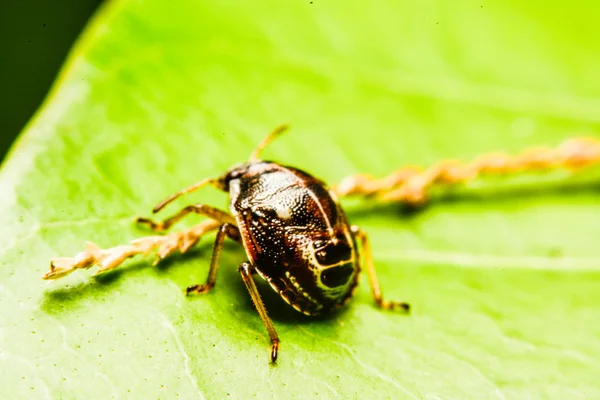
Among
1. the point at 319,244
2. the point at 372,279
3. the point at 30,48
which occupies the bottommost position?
the point at 372,279

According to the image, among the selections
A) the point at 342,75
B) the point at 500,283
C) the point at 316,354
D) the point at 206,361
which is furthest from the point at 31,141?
the point at 500,283

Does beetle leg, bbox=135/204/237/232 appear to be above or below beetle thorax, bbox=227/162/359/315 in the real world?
above

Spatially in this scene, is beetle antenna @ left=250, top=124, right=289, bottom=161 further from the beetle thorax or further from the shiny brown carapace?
the beetle thorax

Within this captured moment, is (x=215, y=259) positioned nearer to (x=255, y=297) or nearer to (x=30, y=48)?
(x=255, y=297)

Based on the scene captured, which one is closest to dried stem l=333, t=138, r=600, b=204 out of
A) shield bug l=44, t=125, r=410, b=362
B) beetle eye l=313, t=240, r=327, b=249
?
shield bug l=44, t=125, r=410, b=362

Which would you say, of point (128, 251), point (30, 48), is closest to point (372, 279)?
point (128, 251)

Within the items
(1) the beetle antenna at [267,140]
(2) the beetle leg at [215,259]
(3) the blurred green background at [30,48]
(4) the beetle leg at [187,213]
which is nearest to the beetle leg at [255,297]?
(2) the beetle leg at [215,259]

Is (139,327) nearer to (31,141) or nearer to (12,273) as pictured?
(12,273)
